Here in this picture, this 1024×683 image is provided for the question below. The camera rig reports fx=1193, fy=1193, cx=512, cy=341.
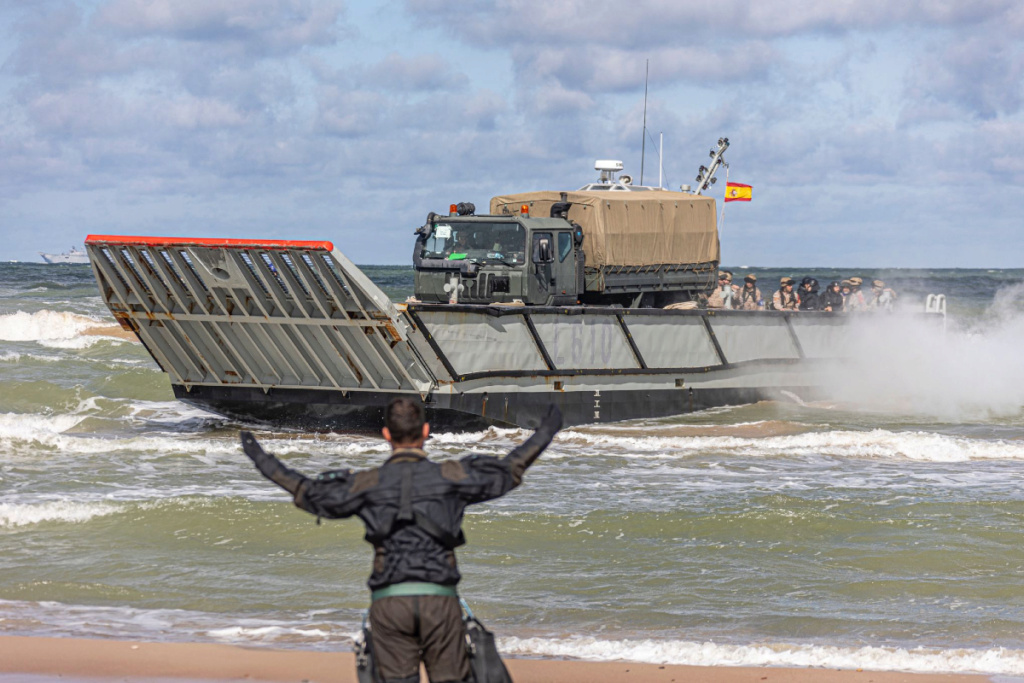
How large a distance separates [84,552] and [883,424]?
12259mm

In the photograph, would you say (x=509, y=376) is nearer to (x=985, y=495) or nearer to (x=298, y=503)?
(x=985, y=495)

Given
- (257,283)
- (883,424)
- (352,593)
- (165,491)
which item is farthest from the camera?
(883,424)

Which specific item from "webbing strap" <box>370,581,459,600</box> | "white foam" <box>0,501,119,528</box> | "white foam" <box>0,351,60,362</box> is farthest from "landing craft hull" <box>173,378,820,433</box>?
"white foam" <box>0,351,60,362</box>

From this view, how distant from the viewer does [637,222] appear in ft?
53.6

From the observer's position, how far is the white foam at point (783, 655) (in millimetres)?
6422

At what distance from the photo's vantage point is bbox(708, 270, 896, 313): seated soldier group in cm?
1872

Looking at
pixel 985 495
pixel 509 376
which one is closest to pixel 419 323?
pixel 509 376

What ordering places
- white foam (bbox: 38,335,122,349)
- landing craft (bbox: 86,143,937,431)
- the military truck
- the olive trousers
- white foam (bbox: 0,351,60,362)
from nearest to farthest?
the olive trousers, landing craft (bbox: 86,143,937,431), the military truck, white foam (bbox: 0,351,60,362), white foam (bbox: 38,335,122,349)

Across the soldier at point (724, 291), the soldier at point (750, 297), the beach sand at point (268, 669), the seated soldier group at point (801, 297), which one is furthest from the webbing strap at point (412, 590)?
the soldier at point (750, 297)

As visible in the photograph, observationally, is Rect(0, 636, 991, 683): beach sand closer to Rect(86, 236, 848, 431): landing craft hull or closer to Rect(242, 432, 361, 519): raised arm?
Rect(242, 432, 361, 519): raised arm

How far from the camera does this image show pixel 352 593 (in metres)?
8.02

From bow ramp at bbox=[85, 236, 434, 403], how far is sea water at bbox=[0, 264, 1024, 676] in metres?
0.92

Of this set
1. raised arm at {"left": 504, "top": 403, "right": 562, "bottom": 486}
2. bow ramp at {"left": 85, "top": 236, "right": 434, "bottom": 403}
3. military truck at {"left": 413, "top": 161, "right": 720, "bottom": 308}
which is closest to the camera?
raised arm at {"left": 504, "top": 403, "right": 562, "bottom": 486}

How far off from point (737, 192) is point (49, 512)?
12.5 m
